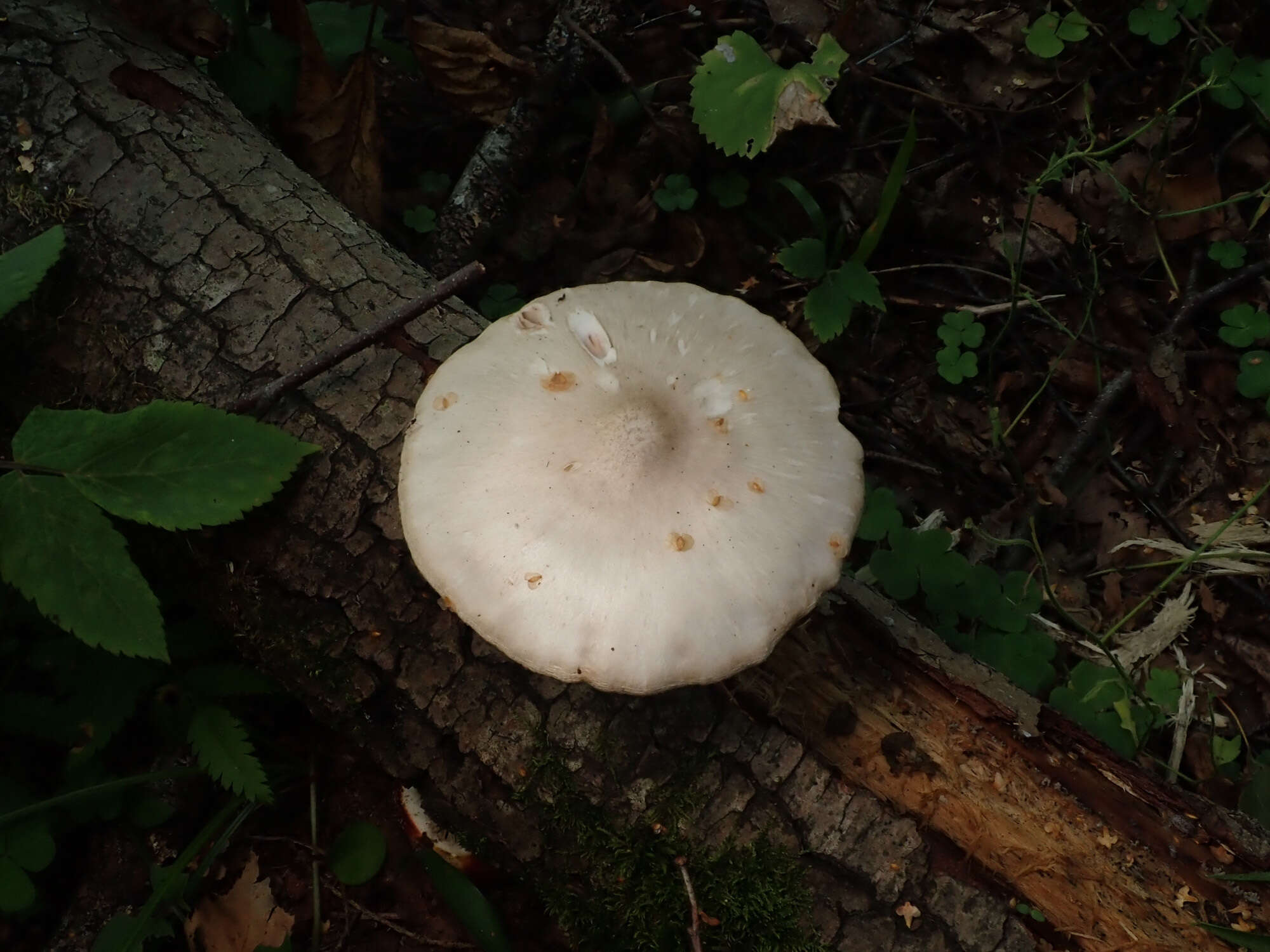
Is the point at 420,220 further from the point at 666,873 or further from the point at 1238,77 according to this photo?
the point at 1238,77

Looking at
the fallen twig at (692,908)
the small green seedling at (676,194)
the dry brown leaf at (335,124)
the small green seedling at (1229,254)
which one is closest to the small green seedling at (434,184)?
the dry brown leaf at (335,124)

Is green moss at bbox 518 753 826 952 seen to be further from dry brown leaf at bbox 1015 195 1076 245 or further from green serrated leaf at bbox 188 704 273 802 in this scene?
dry brown leaf at bbox 1015 195 1076 245

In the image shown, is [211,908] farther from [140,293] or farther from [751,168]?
[751,168]

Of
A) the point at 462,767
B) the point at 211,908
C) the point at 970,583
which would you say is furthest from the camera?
the point at 970,583

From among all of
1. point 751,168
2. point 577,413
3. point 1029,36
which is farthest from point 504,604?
point 1029,36

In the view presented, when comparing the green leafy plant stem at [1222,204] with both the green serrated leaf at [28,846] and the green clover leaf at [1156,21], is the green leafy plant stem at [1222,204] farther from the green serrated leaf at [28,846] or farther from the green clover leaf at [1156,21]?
the green serrated leaf at [28,846]

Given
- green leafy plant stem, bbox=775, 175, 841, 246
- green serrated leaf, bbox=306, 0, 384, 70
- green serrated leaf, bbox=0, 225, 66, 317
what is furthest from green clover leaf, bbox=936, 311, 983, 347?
green serrated leaf, bbox=0, 225, 66, 317

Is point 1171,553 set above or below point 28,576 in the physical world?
below
